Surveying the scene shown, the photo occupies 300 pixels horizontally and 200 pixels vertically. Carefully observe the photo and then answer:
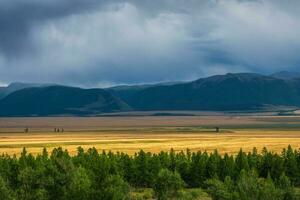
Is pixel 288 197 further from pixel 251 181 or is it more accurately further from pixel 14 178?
pixel 14 178

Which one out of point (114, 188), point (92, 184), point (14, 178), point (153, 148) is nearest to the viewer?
point (114, 188)

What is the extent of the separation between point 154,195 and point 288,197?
23.8 m

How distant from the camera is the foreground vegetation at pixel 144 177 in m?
71.9

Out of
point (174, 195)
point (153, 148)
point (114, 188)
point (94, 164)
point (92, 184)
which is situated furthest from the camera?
point (153, 148)

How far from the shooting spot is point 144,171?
10138cm

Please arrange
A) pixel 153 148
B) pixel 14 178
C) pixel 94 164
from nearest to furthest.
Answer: pixel 14 178 → pixel 94 164 → pixel 153 148

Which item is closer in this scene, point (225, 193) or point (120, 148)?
point (225, 193)

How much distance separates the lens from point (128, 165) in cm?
10412

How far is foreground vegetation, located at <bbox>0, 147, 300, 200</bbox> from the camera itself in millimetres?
71938

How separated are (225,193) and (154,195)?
19.4 m

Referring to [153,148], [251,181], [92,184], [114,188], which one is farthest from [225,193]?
[153,148]

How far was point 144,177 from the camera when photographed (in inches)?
4001

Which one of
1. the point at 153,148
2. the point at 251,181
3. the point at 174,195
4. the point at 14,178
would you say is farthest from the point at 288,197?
the point at 153,148

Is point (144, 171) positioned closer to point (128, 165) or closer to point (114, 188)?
point (128, 165)
